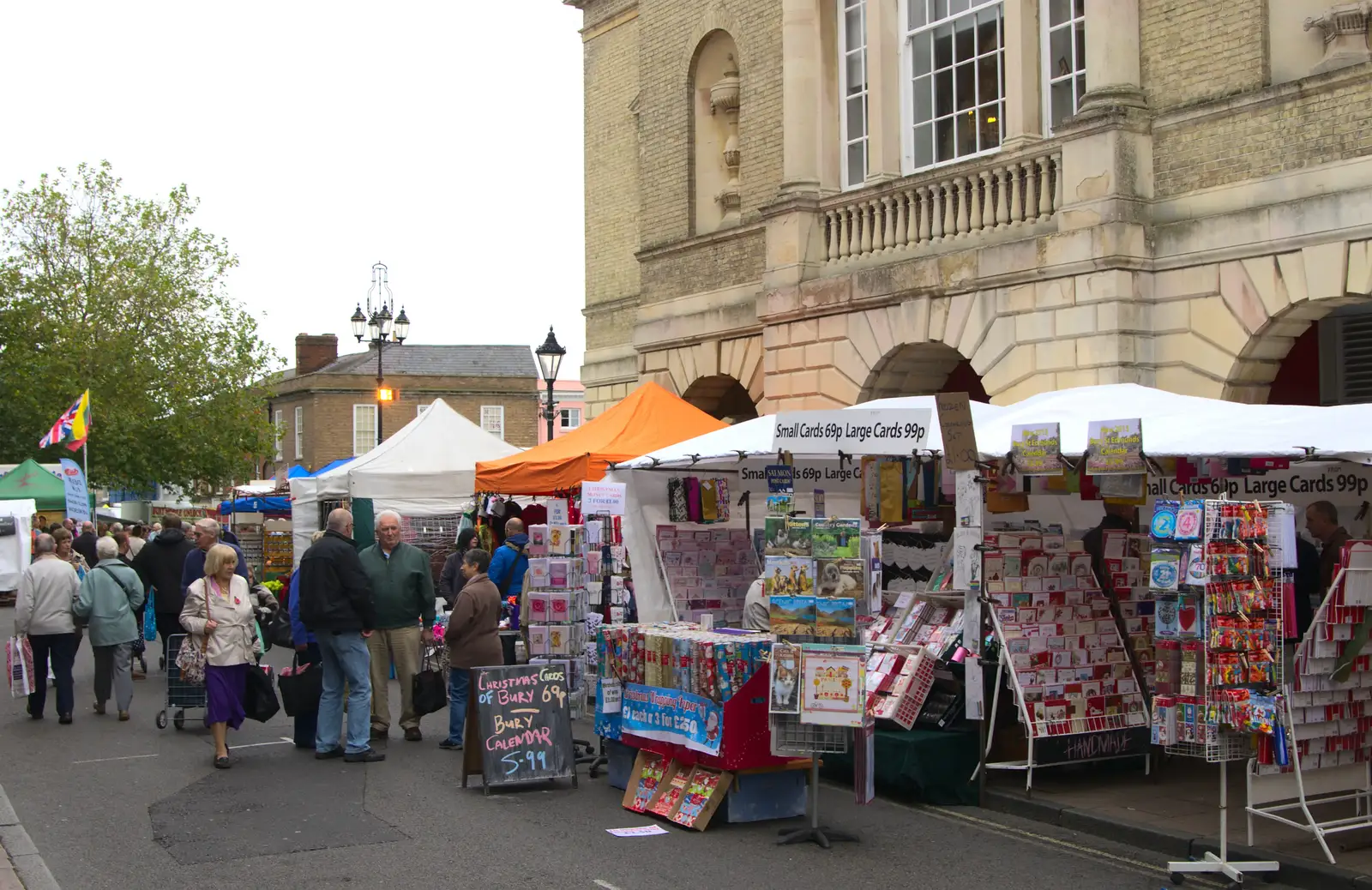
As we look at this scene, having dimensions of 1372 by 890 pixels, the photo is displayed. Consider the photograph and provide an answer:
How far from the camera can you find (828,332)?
18.0 meters

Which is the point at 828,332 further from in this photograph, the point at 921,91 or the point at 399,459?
the point at 399,459

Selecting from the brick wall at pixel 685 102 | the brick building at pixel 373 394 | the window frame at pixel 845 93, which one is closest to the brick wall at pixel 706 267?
the brick wall at pixel 685 102

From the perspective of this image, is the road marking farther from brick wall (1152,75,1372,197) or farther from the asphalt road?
brick wall (1152,75,1372,197)

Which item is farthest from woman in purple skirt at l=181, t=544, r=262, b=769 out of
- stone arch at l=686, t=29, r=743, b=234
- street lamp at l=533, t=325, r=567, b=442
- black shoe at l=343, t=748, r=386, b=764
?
street lamp at l=533, t=325, r=567, b=442

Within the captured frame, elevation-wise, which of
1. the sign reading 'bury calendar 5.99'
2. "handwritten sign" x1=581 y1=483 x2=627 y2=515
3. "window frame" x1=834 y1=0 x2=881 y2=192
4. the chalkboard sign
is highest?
"window frame" x1=834 y1=0 x2=881 y2=192

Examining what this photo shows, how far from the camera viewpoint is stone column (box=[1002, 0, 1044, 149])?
15.7 meters

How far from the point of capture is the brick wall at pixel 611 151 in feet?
81.3

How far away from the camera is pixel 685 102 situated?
71.3 feet

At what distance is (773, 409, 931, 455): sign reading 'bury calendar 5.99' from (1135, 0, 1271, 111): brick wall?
5827 mm

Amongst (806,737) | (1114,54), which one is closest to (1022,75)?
(1114,54)

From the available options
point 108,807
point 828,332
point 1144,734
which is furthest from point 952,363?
point 108,807

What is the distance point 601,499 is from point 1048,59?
757 cm

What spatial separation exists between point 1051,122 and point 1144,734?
25.8 feet

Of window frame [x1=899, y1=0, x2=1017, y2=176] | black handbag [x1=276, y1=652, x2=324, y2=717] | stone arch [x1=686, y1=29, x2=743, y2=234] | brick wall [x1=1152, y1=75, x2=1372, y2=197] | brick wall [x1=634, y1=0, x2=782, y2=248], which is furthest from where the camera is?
stone arch [x1=686, y1=29, x2=743, y2=234]
